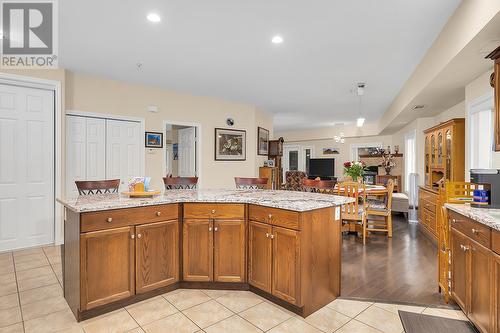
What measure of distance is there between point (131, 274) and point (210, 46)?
2.73 metres

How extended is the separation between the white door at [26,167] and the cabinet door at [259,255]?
339 cm

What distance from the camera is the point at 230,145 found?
646 centimetres

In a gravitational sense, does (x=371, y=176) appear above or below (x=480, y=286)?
above

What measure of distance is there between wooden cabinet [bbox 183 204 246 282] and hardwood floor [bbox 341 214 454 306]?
1.08 metres

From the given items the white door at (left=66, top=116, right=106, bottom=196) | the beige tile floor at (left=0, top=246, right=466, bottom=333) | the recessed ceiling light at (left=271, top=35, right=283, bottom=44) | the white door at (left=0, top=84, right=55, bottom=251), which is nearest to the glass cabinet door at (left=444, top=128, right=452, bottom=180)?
the beige tile floor at (left=0, top=246, right=466, bottom=333)

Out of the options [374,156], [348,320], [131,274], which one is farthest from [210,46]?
[374,156]

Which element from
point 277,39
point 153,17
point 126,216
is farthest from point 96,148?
point 277,39

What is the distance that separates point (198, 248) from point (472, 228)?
2.22m

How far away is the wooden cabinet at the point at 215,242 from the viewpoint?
2.64 metres

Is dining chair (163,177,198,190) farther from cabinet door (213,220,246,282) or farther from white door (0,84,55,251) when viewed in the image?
white door (0,84,55,251)

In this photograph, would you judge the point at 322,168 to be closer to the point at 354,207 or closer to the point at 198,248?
the point at 354,207

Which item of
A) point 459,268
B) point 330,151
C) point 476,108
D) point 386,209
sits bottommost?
point 459,268

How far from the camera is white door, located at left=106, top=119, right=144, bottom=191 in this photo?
15.9 feet

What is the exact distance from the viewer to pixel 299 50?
11.8ft
